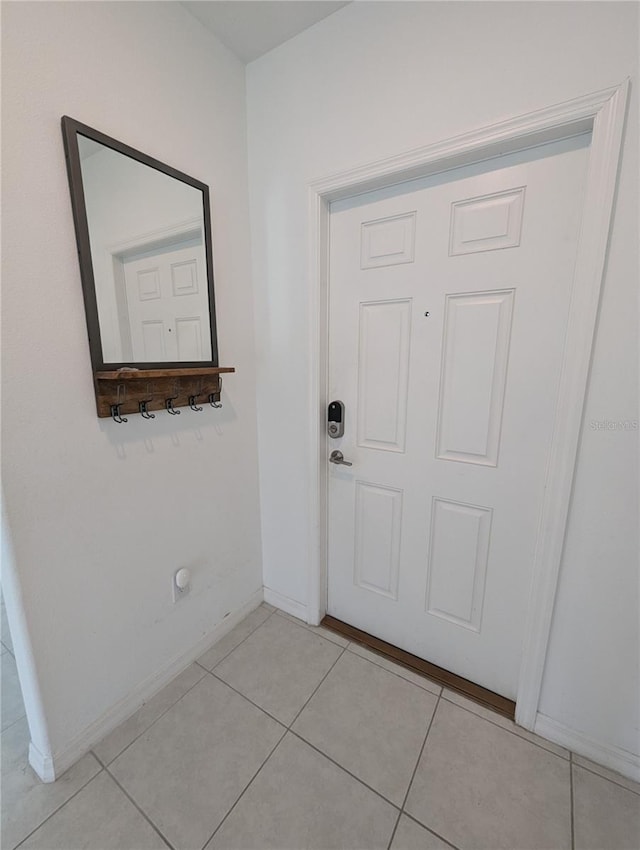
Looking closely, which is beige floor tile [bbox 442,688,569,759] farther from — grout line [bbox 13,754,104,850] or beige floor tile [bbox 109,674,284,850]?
grout line [bbox 13,754,104,850]

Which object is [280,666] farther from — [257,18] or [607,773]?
[257,18]

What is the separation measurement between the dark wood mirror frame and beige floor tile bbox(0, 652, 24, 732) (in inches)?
47.8

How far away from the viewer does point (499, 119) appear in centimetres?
106

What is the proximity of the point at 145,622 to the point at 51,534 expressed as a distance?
21.9 inches

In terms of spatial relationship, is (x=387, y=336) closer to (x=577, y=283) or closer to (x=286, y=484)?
(x=577, y=283)

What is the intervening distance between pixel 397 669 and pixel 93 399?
63.4 inches

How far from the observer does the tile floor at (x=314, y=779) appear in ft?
3.30

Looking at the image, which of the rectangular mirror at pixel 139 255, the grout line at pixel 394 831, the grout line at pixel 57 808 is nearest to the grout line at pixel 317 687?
the grout line at pixel 394 831

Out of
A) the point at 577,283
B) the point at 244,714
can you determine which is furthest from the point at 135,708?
the point at 577,283

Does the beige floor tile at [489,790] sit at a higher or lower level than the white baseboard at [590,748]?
lower

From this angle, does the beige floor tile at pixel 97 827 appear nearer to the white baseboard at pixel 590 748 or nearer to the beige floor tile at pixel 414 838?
the beige floor tile at pixel 414 838

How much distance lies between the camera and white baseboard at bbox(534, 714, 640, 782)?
1136 mm

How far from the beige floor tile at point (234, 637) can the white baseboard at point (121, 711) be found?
0.07ft

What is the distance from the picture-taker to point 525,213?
112 centimetres
